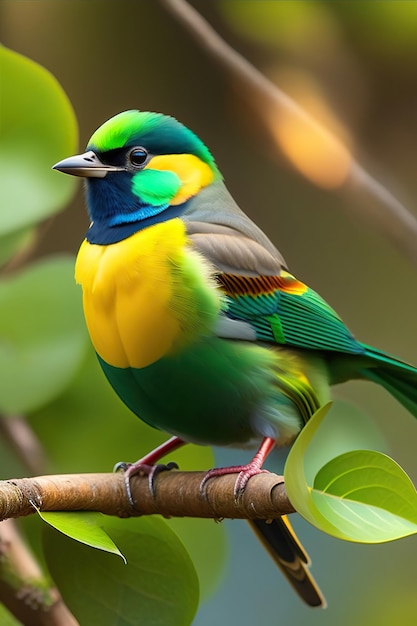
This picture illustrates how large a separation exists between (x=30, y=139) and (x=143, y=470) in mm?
296

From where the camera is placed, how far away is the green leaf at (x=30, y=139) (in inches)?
30.9

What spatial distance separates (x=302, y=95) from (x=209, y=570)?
0.77m

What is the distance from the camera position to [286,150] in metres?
1.18

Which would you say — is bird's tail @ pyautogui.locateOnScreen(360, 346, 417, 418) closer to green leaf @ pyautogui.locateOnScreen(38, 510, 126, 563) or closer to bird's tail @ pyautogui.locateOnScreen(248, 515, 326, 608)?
Answer: bird's tail @ pyautogui.locateOnScreen(248, 515, 326, 608)

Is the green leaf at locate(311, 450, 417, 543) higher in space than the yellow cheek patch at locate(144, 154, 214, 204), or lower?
lower

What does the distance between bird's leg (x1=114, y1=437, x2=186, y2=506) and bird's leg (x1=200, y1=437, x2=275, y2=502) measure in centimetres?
5

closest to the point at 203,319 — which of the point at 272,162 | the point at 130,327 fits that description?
the point at 130,327

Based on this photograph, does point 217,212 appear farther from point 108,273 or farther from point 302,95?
point 302,95

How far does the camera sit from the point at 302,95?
134 centimetres

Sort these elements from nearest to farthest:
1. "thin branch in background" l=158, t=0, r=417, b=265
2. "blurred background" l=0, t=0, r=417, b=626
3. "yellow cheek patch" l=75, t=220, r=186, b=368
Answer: "yellow cheek patch" l=75, t=220, r=186, b=368 → "thin branch in background" l=158, t=0, r=417, b=265 → "blurred background" l=0, t=0, r=417, b=626

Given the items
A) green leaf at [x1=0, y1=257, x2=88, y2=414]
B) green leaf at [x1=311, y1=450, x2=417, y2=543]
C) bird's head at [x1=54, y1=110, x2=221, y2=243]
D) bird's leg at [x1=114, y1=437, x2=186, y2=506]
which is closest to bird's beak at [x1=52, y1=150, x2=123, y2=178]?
bird's head at [x1=54, y1=110, x2=221, y2=243]

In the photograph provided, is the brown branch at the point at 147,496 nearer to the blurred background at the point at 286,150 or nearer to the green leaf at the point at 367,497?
the green leaf at the point at 367,497

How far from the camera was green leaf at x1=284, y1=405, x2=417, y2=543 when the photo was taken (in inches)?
19.4

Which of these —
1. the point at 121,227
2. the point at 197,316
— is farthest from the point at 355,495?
the point at 121,227
